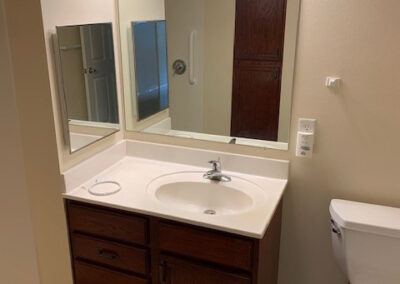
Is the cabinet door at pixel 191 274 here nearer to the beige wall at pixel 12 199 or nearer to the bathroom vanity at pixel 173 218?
the bathroom vanity at pixel 173 218

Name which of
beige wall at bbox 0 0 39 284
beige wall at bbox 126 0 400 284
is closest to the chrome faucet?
beige wall at bbox 126 0 400 284

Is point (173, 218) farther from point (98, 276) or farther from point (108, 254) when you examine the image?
point (98, 276)

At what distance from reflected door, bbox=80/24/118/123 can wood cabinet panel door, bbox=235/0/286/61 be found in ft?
1.96

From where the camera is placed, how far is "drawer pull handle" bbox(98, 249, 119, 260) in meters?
1.67

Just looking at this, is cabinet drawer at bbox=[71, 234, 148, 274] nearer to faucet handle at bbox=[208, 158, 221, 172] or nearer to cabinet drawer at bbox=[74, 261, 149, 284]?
cabinet drawer at bbox=[74, 261, 149, 284]

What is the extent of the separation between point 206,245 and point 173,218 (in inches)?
6.3

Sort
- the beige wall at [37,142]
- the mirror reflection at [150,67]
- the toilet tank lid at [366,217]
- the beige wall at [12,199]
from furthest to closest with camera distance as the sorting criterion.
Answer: the mirror reflection at [150,67]
the toilet tank lid at [366,217]
the beige wall at [37,142]
the beige wall at [12,199]

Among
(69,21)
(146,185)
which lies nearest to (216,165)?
(146,185)

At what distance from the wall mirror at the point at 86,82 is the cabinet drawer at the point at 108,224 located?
0.90ft

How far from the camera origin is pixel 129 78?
78.2 inches

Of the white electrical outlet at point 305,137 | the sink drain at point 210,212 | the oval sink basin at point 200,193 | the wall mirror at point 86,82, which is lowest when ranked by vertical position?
the sink drain at point 210,212

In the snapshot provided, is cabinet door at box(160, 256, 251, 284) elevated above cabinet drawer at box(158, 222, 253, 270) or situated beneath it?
situated beneath

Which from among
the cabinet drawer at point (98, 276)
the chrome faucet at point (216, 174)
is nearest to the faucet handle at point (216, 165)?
the chrome faucet at point (216, 174)

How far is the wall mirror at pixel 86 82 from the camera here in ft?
5.22
